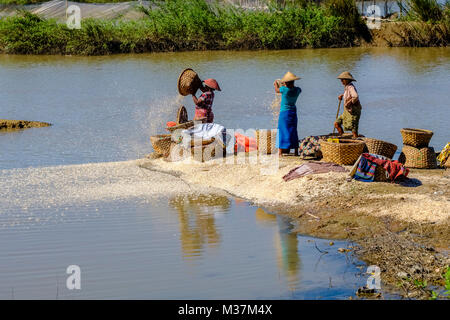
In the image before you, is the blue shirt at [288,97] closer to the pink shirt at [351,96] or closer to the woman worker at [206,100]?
the pink shirt at [351,96]

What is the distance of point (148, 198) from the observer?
342 inches

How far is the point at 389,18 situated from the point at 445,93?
10.7 m

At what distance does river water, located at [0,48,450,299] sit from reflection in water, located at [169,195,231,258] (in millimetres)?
21

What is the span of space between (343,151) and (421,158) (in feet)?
3.26

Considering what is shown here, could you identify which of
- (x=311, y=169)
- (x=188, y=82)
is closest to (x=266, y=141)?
(x=188, y=82)

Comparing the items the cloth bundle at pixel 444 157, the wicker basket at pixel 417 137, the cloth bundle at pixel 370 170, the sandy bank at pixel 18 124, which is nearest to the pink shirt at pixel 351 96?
the wicker basket at pixel 417 137

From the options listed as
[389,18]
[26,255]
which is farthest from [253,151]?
[389,18]

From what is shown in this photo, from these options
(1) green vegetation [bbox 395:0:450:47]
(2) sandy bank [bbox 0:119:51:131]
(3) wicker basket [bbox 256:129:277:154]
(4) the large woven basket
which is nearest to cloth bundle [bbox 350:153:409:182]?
(3) wicker basket [bbox 256:129:277:154]

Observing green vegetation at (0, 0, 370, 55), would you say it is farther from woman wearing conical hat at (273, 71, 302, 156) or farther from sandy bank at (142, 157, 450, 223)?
sandy bank at (142, 157, 450, 223)

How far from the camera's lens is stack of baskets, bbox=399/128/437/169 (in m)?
9.03

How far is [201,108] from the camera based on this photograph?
1049 cm

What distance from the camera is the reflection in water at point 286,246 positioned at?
20.5 ft

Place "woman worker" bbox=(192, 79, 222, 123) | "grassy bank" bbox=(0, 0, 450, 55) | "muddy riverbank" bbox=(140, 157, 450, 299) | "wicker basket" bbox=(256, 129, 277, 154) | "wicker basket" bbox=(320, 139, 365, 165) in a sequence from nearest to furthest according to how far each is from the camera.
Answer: "muddy riverbank" bbox=(140, 157, 450, 299), "wicker basket" bbox=(320, 139, 365, 165), "wicker basket" bbox=(256, 129, 277, 154), "woman worker" bbox=(192, 79, 222, 123), "grassy bank" bbox=(0, 0, 450, 55)
